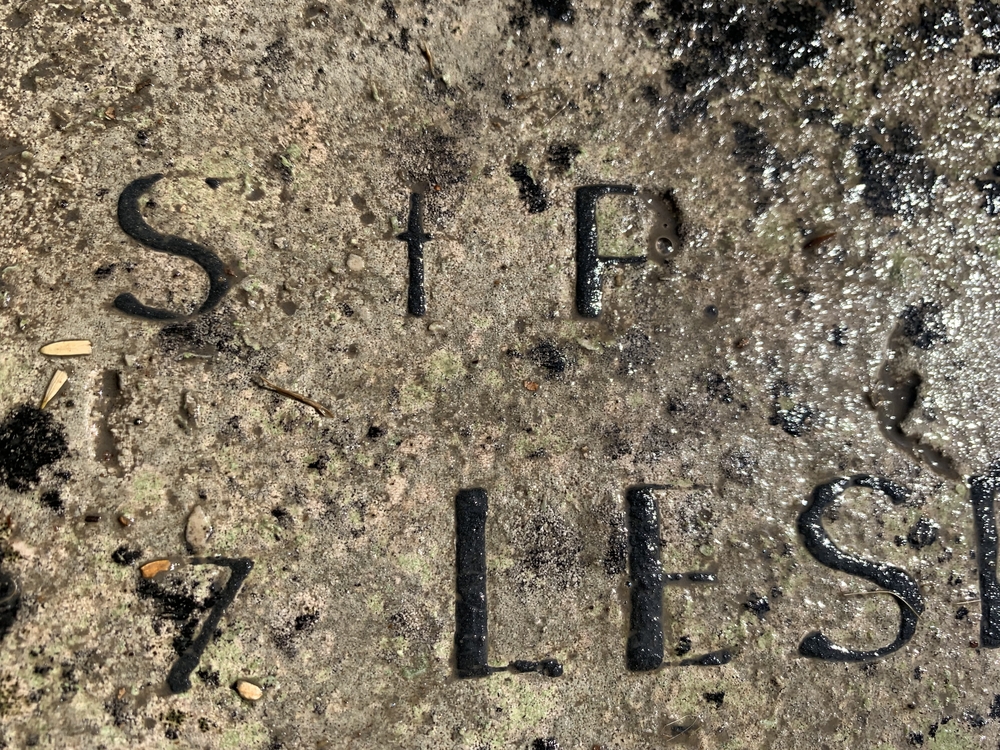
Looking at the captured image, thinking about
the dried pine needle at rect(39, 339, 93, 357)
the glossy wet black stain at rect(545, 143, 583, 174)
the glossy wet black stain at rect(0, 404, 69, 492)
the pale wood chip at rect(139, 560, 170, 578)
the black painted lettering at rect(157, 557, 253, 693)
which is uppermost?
the glossy wet black stain at rect(545, 143, 583, 174)

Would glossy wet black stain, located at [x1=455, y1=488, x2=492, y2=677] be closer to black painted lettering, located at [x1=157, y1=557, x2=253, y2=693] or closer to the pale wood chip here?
black painted lettering, located at [x1=157, y1=557, x2=253, y2=693]

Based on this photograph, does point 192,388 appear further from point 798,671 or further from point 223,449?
point 798,671

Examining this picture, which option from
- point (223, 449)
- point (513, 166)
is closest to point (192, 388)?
point (223, 449)

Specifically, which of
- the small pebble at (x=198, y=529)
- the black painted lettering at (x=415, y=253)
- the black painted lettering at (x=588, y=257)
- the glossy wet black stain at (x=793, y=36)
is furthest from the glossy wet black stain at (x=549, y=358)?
the glossy wet black stain at (x=793, y=36)

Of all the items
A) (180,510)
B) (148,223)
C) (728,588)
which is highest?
(148,223)

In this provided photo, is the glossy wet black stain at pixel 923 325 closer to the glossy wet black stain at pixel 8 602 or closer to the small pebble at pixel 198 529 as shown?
the small pebble at pixel 198 529

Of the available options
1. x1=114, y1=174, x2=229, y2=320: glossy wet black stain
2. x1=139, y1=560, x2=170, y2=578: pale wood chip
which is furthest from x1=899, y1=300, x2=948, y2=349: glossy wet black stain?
x1=139, y1=560, x2=170, y2=578: pale wood chip
